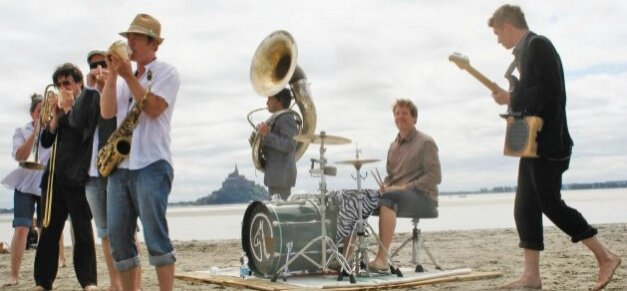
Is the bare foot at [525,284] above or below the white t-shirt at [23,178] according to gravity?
below

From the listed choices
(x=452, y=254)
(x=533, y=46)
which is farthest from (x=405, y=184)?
(x=452, y=254)

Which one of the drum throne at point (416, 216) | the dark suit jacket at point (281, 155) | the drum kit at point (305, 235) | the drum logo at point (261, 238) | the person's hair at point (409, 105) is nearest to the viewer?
the drum kit at point (305, 235)

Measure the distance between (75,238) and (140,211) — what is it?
219 centimetres

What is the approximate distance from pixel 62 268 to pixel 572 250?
621cm

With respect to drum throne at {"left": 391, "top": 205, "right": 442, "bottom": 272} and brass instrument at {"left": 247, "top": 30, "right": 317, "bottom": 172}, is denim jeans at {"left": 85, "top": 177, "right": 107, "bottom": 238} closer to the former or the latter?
brass instrument at {"left": 247, "top": 30, "right": 317, "bottom": 172}

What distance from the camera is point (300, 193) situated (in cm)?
708

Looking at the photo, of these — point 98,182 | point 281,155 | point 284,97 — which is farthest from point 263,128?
point 98,182

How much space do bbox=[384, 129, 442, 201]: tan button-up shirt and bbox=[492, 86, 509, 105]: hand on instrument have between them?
158 centimetres

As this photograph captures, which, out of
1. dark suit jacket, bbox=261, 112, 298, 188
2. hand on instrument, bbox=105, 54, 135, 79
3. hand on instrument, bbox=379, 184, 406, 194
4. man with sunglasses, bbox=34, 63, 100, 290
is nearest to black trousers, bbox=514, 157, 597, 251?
hand on instrument, bbox=379, 184, 406, 194

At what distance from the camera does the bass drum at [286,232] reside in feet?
22.1

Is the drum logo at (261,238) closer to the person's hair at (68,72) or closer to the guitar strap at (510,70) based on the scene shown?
the person's hair at (68,72)

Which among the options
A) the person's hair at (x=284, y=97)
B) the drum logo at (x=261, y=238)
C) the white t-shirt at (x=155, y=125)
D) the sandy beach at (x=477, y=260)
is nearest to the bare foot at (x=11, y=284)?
the sandy beach at (x=477, y=260)

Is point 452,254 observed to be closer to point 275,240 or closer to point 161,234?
point 275,240

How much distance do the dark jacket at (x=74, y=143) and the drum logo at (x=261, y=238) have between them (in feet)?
5.59
